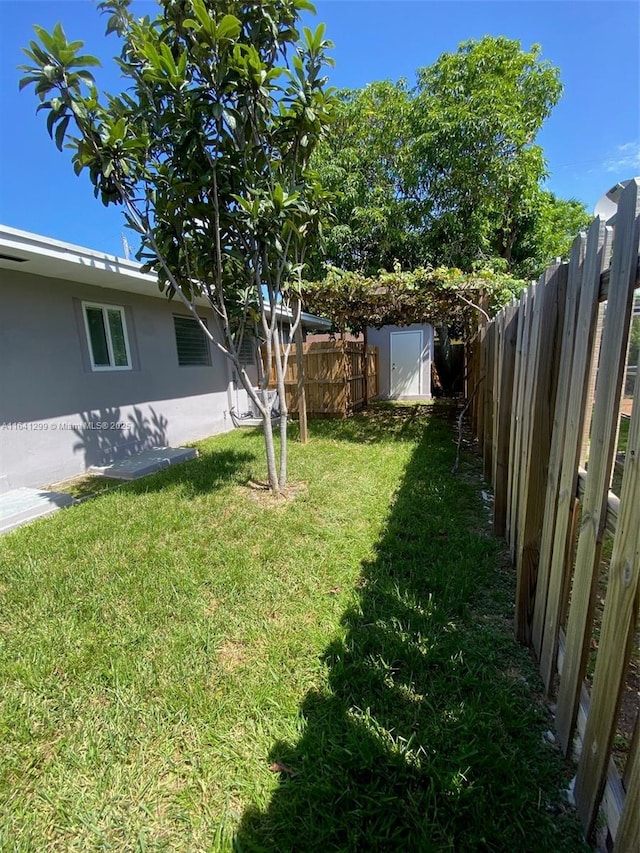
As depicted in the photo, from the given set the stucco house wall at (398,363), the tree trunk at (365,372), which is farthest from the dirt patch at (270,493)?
the stucco house wall at (398,363)

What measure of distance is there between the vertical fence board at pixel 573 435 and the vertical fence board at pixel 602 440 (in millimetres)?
190

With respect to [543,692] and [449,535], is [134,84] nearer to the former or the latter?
[449,535]

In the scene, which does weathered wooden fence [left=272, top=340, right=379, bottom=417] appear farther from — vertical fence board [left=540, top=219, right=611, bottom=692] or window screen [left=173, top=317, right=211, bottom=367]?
vertical fence board [left=540, top=219, right=611, bottom=692]

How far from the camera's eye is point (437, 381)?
15.3m

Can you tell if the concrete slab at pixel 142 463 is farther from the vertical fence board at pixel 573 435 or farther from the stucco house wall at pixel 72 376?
the vertical fence board at pixel 573 435

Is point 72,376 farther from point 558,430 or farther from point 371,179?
point 371,179

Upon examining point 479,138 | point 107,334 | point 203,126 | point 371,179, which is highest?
point 371,179

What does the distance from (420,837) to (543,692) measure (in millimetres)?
877

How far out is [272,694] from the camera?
1.86 m

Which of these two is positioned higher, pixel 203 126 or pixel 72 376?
pixel 203 126

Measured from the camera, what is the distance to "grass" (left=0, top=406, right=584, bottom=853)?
4.45ft

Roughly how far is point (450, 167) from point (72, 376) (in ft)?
34.9

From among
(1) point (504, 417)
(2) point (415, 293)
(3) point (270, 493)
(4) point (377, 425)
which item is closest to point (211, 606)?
(3) point (270, 493)

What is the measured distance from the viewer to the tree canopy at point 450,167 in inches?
388
